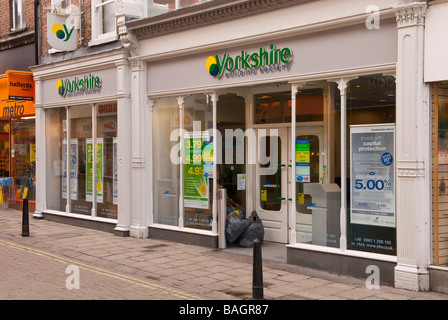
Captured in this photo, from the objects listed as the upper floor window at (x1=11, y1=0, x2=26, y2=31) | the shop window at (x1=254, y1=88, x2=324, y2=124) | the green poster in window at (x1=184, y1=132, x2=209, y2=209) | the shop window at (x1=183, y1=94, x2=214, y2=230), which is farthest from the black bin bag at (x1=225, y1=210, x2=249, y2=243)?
the upper floor window at (x1=11, y1=0, x2=26, y2=31)

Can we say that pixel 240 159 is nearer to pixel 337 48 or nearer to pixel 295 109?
pixel 295 109

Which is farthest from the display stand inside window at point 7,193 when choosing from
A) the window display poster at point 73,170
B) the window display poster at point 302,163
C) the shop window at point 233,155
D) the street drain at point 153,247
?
the window display poster at point 302,163

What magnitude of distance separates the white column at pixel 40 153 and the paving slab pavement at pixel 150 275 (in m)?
3.63

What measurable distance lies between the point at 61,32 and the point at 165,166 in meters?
5.02

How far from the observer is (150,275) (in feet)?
29.0

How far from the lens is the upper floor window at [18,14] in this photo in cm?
1765

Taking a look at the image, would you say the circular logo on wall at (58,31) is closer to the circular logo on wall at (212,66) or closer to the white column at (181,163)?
the white column at (181,163)

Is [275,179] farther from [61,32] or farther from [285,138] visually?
[61,32]

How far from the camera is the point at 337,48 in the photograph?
29.0 feet

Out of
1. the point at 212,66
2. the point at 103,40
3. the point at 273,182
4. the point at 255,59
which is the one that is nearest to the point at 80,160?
the point at 103,40

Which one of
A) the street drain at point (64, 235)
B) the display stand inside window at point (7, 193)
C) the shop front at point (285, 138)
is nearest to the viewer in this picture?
the shop front at point (285, 138)

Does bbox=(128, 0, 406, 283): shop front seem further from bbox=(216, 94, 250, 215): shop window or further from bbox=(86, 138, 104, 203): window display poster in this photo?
bbox=(86, 138, 104, 203): window display poster

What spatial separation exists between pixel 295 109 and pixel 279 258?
8.99ft

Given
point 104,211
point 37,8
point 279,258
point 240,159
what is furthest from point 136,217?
point 37,8
